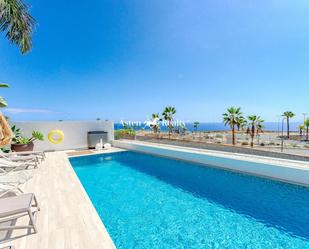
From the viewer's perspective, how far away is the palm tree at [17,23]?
6.29 meters

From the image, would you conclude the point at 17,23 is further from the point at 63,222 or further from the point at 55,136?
the point at 63,222

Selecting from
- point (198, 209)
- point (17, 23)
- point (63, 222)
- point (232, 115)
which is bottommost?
point (198, 209)

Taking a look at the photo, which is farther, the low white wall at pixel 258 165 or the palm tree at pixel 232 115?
the palm tree at pixel 232 115

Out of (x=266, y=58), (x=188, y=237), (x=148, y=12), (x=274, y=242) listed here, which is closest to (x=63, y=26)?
(x=148, y=12)

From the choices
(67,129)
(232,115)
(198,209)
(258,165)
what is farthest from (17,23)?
(232,115)

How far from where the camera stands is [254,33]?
12.1 m

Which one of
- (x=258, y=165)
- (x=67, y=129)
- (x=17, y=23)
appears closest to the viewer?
(x=258, y=165)

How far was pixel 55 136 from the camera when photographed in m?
11.3

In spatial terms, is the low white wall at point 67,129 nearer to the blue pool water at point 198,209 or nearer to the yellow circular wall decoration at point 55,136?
the yellow circular wall decoration at point 55,136

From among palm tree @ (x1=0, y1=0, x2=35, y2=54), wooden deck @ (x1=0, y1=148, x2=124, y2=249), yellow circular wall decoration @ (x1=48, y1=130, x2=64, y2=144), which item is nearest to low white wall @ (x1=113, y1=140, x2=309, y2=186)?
wooden deck @ (x1=0, y1=148, x2=124, y2=249)

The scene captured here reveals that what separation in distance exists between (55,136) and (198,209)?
34.5ft

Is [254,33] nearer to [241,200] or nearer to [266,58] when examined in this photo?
[266,58]

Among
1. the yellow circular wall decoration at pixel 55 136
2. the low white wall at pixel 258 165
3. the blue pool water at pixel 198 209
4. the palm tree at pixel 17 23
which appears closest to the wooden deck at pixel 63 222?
the blue pool water at pixel 198 209

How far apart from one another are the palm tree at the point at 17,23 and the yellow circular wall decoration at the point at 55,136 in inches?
216
